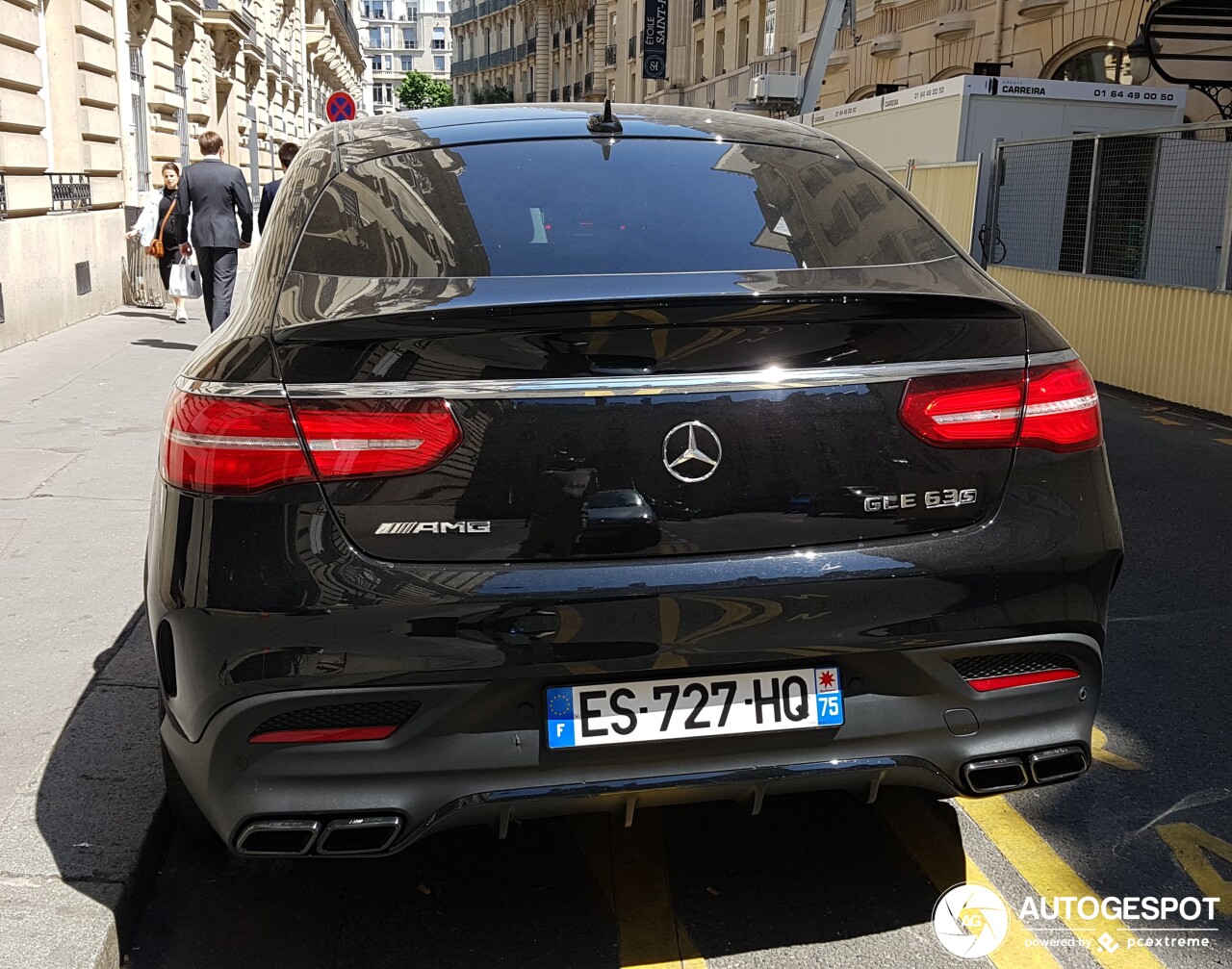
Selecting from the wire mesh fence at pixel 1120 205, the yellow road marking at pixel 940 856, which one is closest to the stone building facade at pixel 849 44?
the wire mesh fence at pixel 1120 205

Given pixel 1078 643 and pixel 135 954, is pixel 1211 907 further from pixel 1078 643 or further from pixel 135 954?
pixel 135 954

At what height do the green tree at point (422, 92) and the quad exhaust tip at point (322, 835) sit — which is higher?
the green tree at point (422, 92)

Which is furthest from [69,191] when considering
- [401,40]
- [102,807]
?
[401,40]

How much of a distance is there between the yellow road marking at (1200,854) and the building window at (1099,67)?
19.9 m

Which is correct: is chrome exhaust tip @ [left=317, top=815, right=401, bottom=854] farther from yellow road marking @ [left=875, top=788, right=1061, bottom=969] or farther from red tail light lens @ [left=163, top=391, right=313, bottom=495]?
yellow road marking @ [left=875, top=788, right=1061, bottom=969]

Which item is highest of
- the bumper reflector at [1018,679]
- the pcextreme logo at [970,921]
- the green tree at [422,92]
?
the green tree at [422,92]

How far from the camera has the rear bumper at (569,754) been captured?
7.79 ft

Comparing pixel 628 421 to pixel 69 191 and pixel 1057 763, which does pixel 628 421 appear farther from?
pixel 69 191

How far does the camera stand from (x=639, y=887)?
302 cm

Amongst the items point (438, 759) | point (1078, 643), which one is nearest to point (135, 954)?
point (438, 759)

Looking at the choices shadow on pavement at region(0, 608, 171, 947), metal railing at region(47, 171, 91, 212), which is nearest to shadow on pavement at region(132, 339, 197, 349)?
metal railing at region(47, 171, 91, 212)

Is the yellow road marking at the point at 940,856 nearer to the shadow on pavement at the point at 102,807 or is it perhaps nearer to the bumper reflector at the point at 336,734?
the bumper reflector at the point at 336,734

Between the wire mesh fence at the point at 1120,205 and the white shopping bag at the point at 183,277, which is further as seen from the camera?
the white shopping bag at the point at 183,277

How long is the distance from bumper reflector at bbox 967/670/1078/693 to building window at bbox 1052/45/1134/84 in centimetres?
2044
